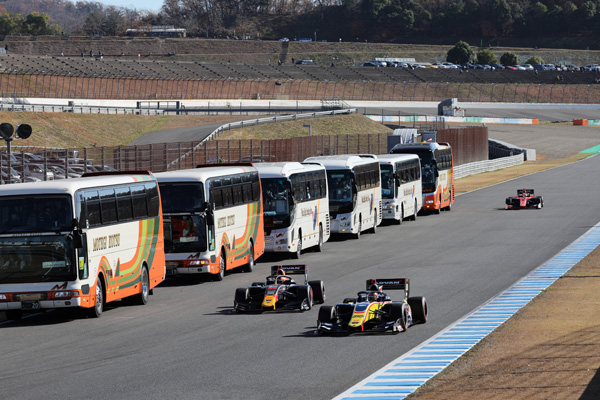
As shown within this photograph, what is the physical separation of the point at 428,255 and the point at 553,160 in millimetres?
A: 64821

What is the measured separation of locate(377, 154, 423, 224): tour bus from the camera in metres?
44.0

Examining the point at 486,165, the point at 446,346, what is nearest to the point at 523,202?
the point at 486,165

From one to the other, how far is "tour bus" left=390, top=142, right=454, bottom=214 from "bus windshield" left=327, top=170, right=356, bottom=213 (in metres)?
12.4

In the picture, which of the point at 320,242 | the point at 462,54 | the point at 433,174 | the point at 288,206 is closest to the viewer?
the point at 288,206

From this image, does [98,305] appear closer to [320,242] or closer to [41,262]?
[41,262]

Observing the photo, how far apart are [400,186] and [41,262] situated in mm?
27089

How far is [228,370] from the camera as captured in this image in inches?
576

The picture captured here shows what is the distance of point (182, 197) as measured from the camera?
26.2 m

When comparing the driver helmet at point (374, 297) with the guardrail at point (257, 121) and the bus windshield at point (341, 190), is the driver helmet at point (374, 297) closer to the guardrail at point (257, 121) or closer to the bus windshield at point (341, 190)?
the bus windshield at point (341, 190)

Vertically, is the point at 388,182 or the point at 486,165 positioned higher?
the point at 388,182

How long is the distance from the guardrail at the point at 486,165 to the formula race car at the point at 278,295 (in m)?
57.0

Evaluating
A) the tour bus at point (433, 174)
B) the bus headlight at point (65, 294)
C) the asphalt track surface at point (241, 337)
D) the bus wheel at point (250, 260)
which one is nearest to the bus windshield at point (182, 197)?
the asphalt track surface at point (241, 337)

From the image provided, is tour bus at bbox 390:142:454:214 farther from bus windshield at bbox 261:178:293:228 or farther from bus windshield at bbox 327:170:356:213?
bus windshield at bbox 261:178:293:228

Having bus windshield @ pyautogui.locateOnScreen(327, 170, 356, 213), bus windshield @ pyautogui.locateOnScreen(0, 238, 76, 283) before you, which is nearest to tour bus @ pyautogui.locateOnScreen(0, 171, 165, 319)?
bus windshield @ pyautogui.locateOnScreen(0, 238, 76, 283)
